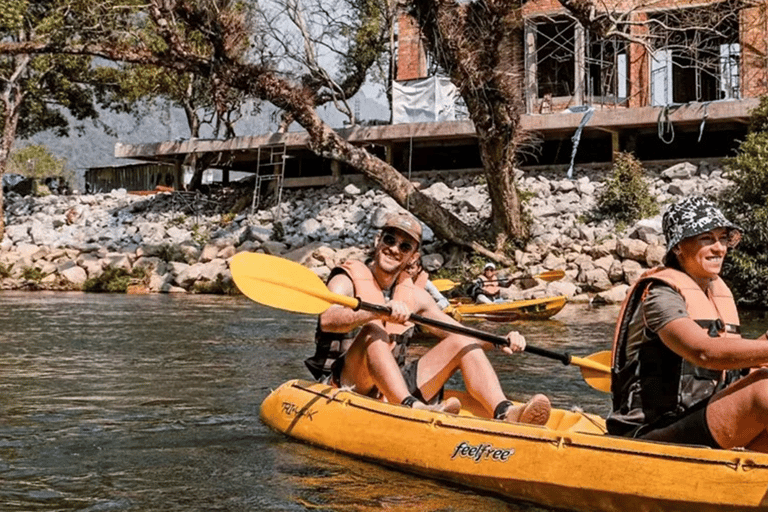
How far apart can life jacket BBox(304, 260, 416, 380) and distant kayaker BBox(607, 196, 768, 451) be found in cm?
161

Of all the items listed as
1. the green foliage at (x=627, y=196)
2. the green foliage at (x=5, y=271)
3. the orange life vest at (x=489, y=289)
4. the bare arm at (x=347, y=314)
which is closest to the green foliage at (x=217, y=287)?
the green foliage at (x=5, y=271)

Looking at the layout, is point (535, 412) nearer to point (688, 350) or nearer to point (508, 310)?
point (688, 350)

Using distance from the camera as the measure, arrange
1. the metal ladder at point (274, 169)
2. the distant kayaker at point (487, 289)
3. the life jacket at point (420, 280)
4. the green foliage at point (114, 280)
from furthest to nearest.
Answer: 1. the metal ladder at point (274, 169)
2. the green foliage at point (114, 280)
3. the distant kayaker at point (487, 289)
4. the life jacket at point (420, 280)

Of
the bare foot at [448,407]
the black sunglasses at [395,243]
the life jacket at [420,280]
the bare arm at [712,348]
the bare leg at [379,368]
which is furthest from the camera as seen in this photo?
the life jacket at [420,280]

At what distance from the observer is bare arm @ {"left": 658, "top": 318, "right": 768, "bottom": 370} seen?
326cm

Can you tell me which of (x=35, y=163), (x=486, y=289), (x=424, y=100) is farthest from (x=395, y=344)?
(x=35, y=163)

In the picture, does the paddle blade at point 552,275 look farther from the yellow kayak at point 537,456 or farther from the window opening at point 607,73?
the yellow kayak at point 537,456

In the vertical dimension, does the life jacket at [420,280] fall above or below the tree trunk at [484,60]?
below

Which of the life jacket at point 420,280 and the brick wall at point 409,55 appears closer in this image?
the life jacket at point 420,280

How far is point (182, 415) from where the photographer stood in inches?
246

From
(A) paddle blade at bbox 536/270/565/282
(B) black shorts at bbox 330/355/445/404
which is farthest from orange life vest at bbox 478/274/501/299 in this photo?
(B) black shorts at bbox 330/355/445/404

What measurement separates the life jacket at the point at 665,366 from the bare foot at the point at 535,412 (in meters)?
0.66

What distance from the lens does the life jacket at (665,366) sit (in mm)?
3574

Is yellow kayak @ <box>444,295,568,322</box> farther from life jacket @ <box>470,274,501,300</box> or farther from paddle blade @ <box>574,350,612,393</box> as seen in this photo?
paddle blade @ <box>574,350,612,393</box>
